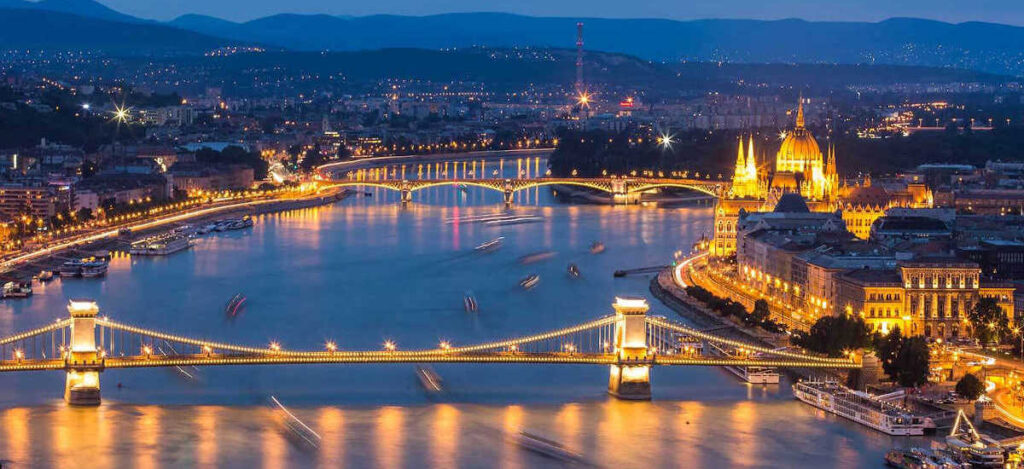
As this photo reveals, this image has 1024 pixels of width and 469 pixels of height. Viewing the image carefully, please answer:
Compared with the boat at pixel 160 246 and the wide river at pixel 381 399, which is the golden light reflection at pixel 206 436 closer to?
the wide river at pixel 381 399

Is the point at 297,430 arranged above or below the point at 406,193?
below

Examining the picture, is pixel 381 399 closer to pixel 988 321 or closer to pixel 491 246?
pixel 988 321

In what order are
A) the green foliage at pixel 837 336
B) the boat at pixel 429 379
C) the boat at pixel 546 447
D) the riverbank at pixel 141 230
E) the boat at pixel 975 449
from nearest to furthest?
the boat at pixel 975 449
the boat at pixel 546 447
the boat at pixel 429 379
the green foliage at pixel 837 336
the riverbank at pixel 141 230

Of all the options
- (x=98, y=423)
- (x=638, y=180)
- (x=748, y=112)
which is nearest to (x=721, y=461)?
(x=98, y=423)

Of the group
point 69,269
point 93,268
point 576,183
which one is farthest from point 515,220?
point 69,269

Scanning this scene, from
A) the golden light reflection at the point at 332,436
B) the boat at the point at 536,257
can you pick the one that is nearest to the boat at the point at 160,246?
the boat at the point at 536,257

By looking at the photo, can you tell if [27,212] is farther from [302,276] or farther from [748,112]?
[748,112]
